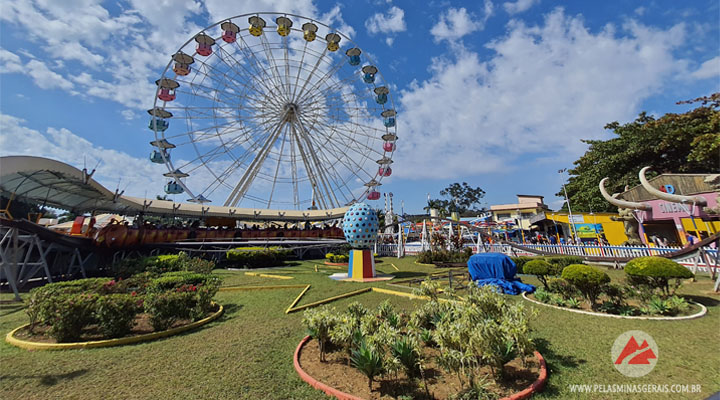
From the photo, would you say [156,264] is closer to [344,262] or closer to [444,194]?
[344,262]

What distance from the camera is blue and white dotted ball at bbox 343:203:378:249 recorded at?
14.5m

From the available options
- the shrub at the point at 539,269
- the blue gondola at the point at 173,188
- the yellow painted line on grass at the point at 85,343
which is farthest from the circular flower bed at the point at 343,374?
the blue gondola at the point at 173,188

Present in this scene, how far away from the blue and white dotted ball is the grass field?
289 inches

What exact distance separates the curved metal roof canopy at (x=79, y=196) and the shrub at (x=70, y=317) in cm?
825

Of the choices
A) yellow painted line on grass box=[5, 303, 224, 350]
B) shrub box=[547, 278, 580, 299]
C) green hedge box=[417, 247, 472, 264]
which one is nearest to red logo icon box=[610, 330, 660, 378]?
shrub box=[547, 278, 580, 299]

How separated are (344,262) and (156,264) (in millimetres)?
11789

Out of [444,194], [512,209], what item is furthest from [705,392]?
[444,194]

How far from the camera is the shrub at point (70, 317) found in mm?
5793

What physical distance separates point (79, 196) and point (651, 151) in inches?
1776

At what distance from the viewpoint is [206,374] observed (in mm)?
4457

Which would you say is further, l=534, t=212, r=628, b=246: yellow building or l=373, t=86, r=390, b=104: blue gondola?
l=373, t=86, r=390, b=104: blue gondola

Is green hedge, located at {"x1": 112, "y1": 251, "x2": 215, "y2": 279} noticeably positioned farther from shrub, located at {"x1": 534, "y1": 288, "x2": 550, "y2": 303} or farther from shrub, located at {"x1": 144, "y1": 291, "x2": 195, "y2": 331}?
shrub, located at {"x1": 534, "y1": 288, "x2": 550, "y2": 303}

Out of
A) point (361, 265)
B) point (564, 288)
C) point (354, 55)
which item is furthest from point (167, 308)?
point (354, 55)

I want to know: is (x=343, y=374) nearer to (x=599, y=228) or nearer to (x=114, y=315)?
(x=114, y=315)
